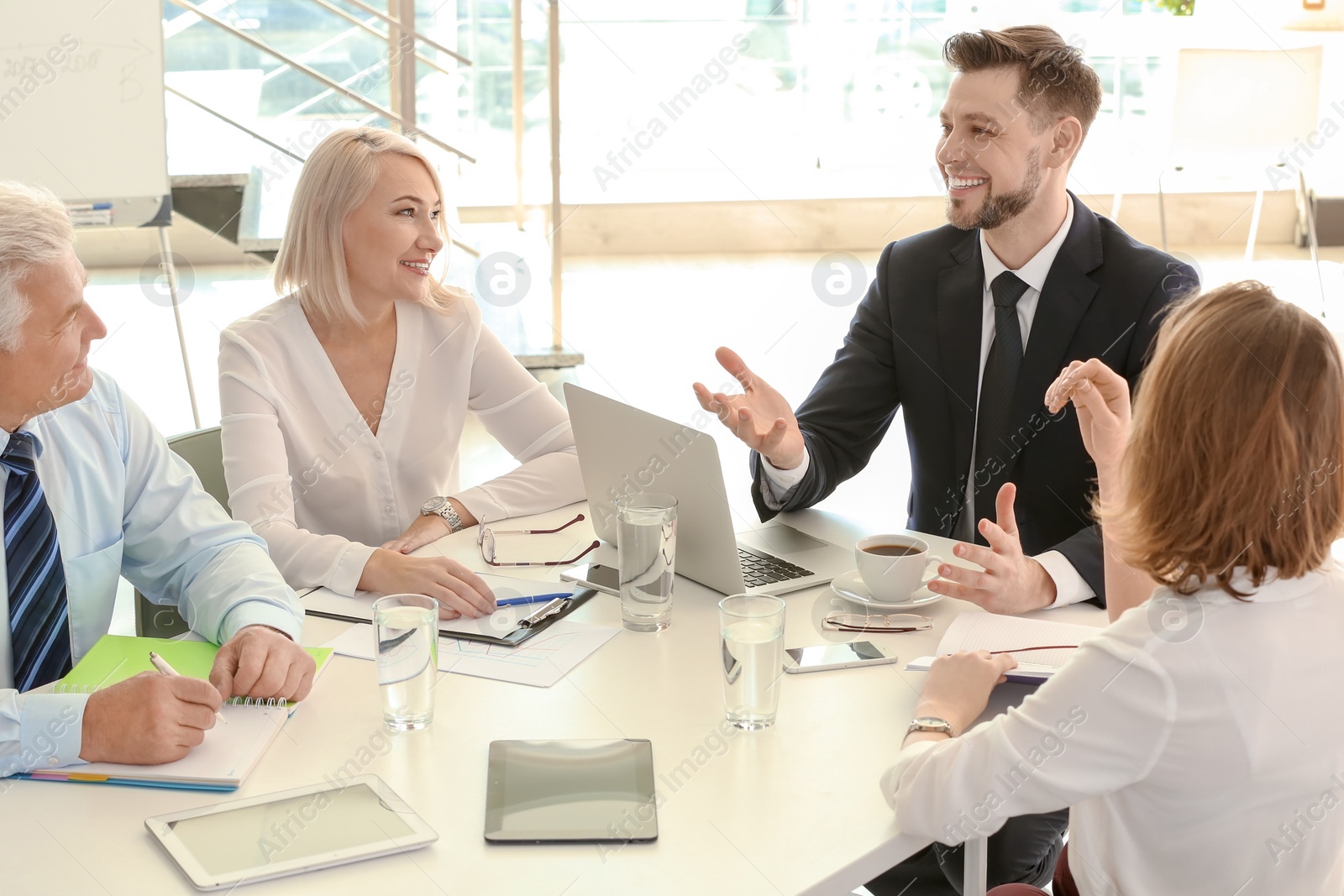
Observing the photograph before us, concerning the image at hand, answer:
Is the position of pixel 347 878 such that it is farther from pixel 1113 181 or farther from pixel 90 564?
pixel 1113 181

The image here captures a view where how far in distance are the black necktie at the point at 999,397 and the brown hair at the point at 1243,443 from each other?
3.09ft

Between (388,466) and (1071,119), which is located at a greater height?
(1071,119)

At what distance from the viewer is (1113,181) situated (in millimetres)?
7008

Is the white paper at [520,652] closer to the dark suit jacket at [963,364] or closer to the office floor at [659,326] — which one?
the dark suit jacket at [963,364]

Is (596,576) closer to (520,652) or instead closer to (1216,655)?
(520,652)

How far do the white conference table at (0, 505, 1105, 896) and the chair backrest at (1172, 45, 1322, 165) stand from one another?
13.8ft

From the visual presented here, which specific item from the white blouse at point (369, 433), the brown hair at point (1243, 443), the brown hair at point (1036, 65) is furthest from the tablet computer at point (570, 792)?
the brown hair at point (1036, 65)

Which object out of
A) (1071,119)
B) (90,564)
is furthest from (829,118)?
(90,564)

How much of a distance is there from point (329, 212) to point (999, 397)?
44.9 inches

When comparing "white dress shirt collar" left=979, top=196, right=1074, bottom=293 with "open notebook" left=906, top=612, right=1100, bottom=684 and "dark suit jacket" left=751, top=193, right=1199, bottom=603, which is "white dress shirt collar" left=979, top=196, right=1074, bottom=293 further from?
"open notebook" left=906, top=612, right=1100, bottom=684

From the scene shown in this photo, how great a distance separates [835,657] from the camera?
132 cm

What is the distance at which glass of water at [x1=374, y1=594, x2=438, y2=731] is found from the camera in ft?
3.84

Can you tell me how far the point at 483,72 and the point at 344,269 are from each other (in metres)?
4.90

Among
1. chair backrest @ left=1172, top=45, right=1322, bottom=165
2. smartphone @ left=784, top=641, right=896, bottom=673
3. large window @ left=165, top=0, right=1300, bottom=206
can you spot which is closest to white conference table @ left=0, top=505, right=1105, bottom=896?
smartphone @ left=784, top=641, right=896, bottom=673
